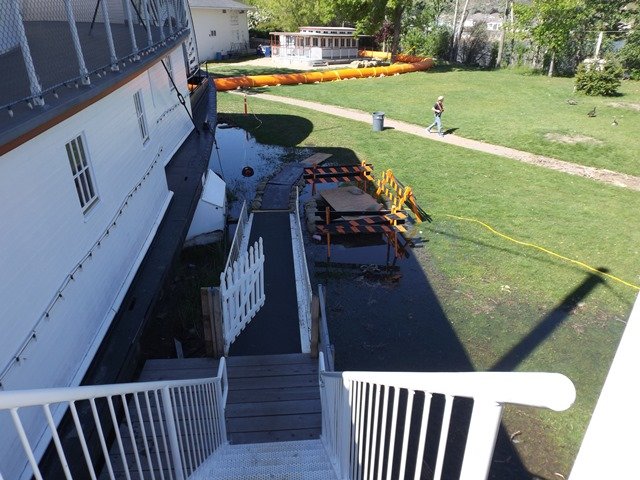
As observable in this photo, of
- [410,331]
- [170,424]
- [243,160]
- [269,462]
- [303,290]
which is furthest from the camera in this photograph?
[243,160]

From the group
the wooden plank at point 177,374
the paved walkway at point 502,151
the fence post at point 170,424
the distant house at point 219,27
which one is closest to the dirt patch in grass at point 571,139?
the paved walkway at point 502,151

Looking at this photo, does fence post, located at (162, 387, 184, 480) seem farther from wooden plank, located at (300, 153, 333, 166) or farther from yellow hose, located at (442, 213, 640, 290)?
wooden plank, located at (300, 153, 333, 166)

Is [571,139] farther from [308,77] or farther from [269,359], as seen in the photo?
[308,77]

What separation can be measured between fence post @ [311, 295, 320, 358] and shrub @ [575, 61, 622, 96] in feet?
90.9

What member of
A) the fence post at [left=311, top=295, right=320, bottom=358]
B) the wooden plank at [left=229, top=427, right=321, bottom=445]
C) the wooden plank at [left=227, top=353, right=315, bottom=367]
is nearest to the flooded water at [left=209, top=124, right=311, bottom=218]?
the wooden plank at [left=227, top=353, right=315, bottom=367]

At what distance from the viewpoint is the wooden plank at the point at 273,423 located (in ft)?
18.7

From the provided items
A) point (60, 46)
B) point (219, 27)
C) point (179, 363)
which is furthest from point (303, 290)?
point (219, 27)

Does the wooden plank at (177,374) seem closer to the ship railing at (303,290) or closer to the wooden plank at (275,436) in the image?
the wooden plank at (275,436)

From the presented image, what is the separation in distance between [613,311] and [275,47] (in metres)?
39.1

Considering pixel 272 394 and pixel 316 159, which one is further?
pixel 316 159

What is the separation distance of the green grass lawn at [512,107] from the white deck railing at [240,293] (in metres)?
13.6

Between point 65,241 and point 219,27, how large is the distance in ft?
140

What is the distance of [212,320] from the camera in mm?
6504

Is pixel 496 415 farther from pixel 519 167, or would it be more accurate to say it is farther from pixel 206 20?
pixel 206 20
